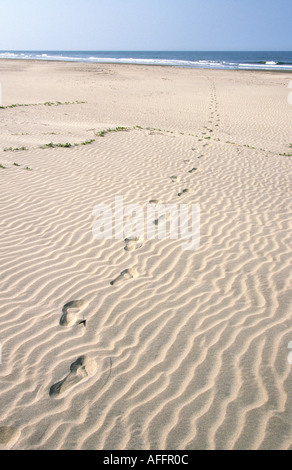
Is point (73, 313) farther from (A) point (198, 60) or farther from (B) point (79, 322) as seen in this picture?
(A) point (198, 60)

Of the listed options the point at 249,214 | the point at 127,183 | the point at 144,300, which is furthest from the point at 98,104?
the point at 144,300

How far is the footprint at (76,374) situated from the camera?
2903 mm

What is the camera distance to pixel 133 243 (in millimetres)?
5074

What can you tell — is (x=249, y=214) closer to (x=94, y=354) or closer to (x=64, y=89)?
(x=94, y=354)

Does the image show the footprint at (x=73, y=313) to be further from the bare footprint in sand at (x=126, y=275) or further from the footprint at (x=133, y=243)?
the footprint at (x=133, y=243)

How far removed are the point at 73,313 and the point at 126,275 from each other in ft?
3.01

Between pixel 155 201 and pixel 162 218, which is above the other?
pixel 155 201

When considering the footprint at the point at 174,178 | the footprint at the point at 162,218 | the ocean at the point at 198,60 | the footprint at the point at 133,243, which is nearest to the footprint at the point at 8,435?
the footprint at the point at 133,243

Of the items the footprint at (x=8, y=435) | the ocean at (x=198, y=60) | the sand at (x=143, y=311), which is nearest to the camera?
the footprint at (x=8, y=435)

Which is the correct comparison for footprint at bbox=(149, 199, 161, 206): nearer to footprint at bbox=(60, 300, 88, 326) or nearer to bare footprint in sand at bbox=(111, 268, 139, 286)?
bare footprint in sand at bbox=(111, 268, 139, 286)

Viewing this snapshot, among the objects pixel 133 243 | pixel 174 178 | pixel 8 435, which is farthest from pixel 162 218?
pixel 8 435

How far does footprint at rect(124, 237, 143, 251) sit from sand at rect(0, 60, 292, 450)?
0.13 feet

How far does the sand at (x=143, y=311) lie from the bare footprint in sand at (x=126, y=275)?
2 centimetres

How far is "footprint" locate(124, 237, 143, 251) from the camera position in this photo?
495 centimetres
